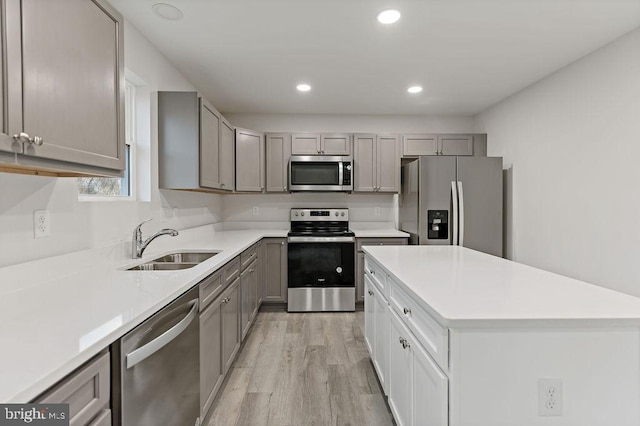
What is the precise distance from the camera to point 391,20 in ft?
7.32

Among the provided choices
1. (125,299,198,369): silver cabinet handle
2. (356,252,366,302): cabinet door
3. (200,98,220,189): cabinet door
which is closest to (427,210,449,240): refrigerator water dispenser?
Result: (356,252,366,302): cabinet door

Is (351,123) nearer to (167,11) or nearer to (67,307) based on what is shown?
(167,11)

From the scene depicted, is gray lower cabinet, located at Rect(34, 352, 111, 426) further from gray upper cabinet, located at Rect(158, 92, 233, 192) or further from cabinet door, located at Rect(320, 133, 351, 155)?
cabinet door, located at Rect(320, 133, 351, 155)

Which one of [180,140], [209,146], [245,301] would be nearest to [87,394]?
[245,301]

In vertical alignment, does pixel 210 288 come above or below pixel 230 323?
above

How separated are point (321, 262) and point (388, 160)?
1.57 m

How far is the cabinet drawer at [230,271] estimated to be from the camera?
2.24 meters

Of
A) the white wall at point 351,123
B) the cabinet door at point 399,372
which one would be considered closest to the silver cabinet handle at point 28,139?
the cabinet door at point 399,372

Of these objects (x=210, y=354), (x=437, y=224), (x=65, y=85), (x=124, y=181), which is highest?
(x=65, y=85)

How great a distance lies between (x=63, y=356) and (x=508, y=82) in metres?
3.98

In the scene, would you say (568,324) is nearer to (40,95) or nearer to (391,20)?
(40,95)

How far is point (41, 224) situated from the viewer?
1.54 m

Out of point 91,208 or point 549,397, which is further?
point 91,208

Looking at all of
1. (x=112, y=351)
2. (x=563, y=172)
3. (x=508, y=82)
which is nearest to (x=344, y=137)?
(x=508, y=82)
